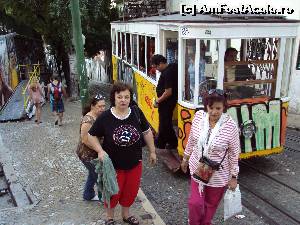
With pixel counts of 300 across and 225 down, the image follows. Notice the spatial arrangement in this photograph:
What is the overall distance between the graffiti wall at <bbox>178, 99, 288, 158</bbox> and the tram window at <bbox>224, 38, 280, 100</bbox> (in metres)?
0.26

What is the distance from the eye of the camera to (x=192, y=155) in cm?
383

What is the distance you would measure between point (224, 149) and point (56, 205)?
9.07 ft

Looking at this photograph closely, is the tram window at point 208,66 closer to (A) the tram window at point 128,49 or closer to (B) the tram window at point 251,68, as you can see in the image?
Result: (B) the tram window at point 251,68

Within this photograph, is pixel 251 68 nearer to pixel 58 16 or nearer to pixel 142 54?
pixel 142 54

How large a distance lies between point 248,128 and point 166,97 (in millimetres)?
1516

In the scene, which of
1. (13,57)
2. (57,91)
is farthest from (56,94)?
(13,57)

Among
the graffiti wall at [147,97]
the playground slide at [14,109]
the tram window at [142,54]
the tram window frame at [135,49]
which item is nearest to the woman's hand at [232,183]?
the graffiti wall at [147,97]

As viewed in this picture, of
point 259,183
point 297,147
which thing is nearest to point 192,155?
point 259,183

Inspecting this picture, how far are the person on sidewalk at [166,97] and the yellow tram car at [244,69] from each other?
334 mm

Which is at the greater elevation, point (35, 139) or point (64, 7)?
point (64, 7)

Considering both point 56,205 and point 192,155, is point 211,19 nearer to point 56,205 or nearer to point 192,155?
point 192,155

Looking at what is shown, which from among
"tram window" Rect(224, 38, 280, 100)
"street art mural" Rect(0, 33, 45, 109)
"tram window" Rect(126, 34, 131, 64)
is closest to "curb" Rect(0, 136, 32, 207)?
"tram window" Rect(224, 38, 280, 100)

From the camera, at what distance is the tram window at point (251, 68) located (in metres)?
5.88

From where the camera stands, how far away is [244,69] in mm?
5941
